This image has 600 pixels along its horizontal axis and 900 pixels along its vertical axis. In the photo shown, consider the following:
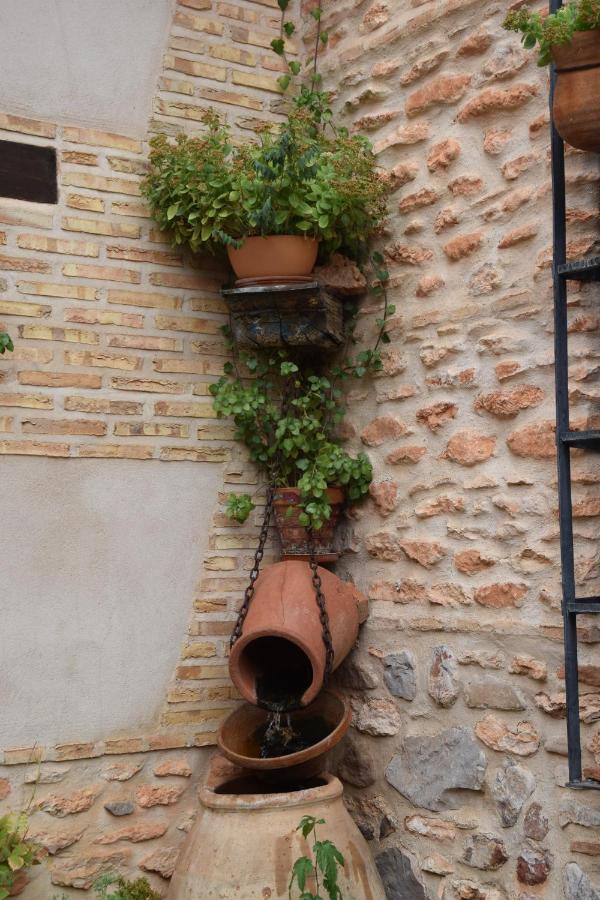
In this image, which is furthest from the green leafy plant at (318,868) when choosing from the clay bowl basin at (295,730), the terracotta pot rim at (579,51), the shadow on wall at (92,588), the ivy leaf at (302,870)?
the terracotta pot rim at (579,51)

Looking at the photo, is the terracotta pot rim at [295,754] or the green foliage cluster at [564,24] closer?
the green foliage cluster at [564,24]

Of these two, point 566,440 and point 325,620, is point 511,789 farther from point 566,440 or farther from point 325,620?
point 566,440

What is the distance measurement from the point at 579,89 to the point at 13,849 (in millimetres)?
2888

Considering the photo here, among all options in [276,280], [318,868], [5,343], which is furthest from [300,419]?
[318,868]

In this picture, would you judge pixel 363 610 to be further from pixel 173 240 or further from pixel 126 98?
pixel 126 98

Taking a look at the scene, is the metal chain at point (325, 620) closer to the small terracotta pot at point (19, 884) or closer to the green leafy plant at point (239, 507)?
the green leafy plant at point (239, 507)

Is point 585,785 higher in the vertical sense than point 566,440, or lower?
lower

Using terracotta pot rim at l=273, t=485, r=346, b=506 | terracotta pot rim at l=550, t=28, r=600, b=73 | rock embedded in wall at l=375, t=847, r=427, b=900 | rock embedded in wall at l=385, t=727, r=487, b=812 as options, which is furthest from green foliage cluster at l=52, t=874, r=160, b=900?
terracotta pot rim at l=550, t=28, r=600, b=73

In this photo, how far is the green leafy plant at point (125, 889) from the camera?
3.49 m

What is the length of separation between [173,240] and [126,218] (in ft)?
0.63

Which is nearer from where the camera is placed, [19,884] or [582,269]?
[582,269]

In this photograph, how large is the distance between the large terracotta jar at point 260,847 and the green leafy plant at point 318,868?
37mm

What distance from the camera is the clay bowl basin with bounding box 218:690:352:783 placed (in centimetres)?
351

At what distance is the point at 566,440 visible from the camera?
2.87 metres
